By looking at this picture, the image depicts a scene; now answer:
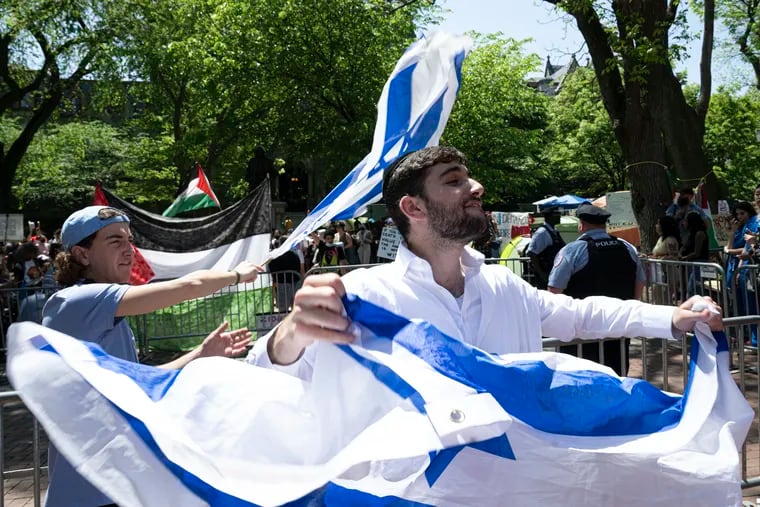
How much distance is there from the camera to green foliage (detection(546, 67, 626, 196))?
140ft

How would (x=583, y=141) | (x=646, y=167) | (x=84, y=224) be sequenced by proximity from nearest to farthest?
(x=84, y=224)
(x=646, y=167)
(x=583, y=141)

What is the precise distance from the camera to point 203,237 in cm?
1084

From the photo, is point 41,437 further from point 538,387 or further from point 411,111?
point 538,387

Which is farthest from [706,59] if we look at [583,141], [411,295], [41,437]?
[583,141]

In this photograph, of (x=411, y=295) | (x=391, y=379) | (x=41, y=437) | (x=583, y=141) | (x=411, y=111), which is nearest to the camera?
(x=391, y=379)

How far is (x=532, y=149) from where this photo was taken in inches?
1507

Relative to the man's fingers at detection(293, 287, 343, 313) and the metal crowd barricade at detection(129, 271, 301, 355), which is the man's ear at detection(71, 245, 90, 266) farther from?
the metal crowd barricade at detection(129, 271, 301, 355)

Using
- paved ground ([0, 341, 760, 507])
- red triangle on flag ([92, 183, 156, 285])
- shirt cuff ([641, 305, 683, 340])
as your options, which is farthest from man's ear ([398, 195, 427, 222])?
red triangle on flag ([92, 183, 156, 285])

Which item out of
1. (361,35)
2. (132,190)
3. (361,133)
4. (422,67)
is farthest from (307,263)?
(132,190)

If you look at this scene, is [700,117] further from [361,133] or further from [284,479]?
[284,479]

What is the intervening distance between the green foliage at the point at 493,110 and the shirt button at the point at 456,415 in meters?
28.3

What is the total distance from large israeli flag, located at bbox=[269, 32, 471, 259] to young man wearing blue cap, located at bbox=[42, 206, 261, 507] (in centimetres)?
40

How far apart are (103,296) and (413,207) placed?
120cm

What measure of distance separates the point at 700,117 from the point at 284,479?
13.6 meters
